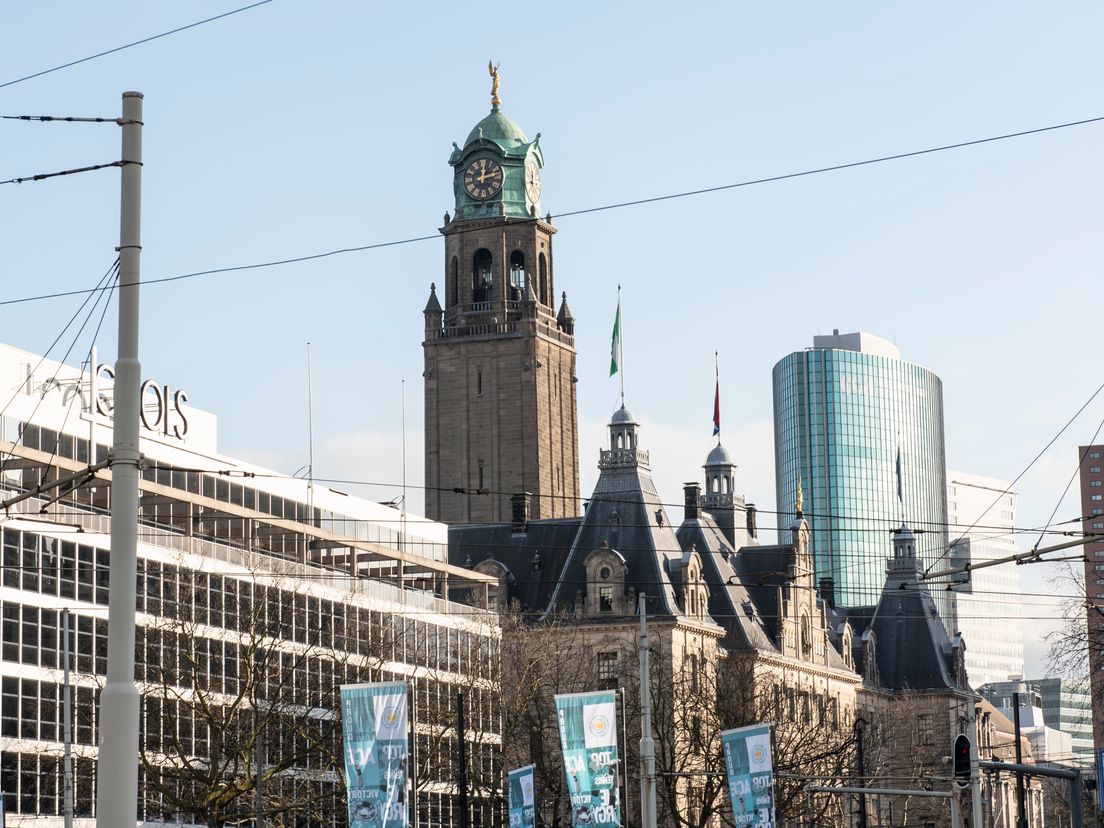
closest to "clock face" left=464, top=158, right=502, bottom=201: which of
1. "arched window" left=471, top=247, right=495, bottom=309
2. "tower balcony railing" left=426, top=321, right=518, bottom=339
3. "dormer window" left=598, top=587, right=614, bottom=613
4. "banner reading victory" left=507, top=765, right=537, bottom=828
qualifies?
"arched window" left=471, top=247, right=495, bottom=309

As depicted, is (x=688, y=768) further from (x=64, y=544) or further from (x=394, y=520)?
(x=64, y=544)

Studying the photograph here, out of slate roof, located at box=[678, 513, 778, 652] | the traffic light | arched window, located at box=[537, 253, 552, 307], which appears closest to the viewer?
the traffic light

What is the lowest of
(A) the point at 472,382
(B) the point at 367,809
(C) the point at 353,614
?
(B) the point at 367,809

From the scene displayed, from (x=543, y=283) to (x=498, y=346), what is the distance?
743 centimetres

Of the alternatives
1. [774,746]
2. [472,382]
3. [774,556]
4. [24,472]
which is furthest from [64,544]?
[472,382]

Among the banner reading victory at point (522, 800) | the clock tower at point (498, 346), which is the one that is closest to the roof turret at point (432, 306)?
the clock tower at point (498, 346)

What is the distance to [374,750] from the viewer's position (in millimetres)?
53750

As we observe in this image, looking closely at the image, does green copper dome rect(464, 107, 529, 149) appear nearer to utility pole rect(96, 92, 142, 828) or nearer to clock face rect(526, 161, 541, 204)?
clock face rect(526, 161, 541, 204)

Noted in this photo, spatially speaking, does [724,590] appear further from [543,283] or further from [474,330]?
[543,283]

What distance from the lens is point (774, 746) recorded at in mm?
97750

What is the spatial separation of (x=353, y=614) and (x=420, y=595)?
362 inches

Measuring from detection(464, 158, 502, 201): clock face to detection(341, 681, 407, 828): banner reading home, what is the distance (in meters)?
120

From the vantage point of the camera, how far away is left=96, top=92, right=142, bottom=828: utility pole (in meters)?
22.6

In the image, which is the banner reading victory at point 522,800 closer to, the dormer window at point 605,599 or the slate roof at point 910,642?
the dormer window at point 605,599
